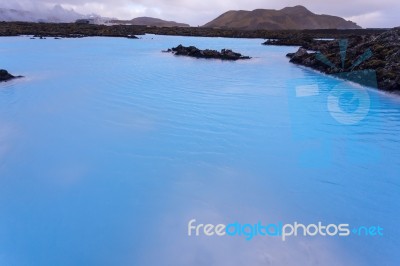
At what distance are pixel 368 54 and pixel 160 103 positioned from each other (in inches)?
344

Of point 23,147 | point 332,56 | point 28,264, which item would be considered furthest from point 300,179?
point 332,56

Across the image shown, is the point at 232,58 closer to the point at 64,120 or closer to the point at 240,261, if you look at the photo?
the point at 64,120

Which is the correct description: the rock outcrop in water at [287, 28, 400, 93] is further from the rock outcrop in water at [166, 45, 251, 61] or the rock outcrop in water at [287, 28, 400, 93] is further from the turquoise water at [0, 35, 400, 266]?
the rock outcrop in water at [166, 45, 251, 61]

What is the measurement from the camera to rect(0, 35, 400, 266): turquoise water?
3.01m

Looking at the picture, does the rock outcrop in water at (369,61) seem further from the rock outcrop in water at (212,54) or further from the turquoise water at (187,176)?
the rock outcrop in water at (212,54)

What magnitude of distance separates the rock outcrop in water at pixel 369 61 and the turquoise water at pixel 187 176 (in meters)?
1.26

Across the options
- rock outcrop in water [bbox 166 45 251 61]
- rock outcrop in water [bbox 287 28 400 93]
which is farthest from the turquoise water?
rock outcrop in water [bbox 166 45 251 61]

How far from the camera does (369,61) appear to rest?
1135cm

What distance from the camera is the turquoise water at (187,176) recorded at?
3006mm

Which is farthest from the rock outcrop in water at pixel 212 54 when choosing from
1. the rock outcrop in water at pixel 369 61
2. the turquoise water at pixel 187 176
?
the turquoise water at pixel 187 176

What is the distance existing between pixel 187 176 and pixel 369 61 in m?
9.73

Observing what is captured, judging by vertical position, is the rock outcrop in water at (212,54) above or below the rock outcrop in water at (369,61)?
below

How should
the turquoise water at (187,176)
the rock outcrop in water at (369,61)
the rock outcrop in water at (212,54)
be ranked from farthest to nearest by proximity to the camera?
the rock outcrop in water at (212,54) < the rock outcrop in water at (369,61) < the turquoise water at (187,176)

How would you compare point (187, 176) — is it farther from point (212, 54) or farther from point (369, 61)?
point (212, 54)
